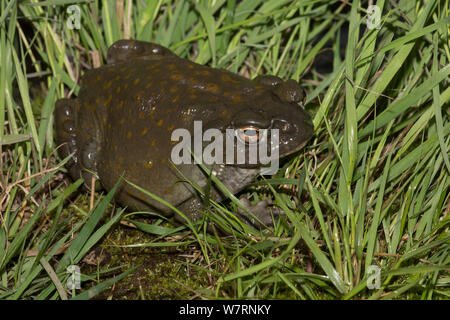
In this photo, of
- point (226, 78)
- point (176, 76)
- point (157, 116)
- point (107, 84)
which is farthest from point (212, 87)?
point (107, 84)

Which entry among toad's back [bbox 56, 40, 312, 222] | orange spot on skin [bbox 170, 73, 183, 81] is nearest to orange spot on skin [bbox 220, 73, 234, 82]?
toad's back [bbox 56, 40, 312, 222]

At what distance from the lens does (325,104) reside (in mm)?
3818

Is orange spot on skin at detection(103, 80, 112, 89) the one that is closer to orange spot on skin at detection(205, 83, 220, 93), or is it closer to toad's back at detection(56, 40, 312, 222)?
toad's back at detection(56, 40, 312, 222)

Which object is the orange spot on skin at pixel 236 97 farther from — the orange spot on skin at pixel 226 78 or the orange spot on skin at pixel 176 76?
the orange spot on skin at pixel 176 76

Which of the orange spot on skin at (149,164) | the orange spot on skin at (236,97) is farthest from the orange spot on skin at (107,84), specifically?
the orange spot on skin at (236,97)

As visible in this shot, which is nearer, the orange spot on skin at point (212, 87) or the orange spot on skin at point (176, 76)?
the orange spot on skin at point (212, 87)

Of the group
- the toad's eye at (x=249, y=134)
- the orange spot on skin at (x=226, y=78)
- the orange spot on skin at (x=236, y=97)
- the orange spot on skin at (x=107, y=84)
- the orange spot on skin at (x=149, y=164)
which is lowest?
the orange spot on skin at (x=149, y=164)

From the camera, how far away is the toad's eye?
11.5ft

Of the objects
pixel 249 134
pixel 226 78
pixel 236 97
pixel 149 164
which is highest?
pixel 226 78

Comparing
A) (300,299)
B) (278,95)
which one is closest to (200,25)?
(278,95)

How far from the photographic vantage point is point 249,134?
11.6 feet

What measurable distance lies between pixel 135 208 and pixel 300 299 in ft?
4.94

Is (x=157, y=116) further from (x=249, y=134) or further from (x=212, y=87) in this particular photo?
(x=249, y=134)

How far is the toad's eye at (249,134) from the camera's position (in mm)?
3514
